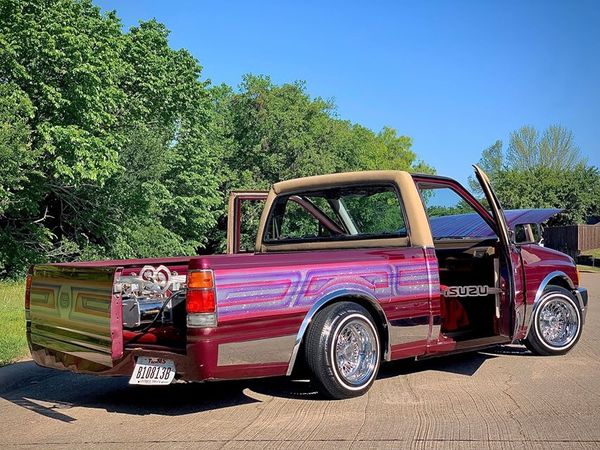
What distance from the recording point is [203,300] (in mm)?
5074

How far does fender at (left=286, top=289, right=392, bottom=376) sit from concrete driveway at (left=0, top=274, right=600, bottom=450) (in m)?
0.43

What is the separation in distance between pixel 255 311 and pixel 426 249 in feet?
6.60

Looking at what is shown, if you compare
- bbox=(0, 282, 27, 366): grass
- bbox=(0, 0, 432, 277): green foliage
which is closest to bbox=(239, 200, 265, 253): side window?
bbox=(0, 0, 432, 277): green foliage

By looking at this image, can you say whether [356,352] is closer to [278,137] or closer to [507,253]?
[507,253]

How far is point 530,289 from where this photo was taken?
24.6 feet

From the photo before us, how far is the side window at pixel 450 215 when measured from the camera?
7.30m

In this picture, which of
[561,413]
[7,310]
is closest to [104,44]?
[7,310]

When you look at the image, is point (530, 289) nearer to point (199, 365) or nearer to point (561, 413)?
point (561, 413)

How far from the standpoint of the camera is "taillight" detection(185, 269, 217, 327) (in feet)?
16.7

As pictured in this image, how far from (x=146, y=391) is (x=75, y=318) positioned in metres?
1.40

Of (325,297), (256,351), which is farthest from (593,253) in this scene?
(256,351)

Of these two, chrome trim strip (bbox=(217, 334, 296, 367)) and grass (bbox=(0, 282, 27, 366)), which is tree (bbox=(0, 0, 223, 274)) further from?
chrome trim strip (bbox=(217, 334, 296, 367))

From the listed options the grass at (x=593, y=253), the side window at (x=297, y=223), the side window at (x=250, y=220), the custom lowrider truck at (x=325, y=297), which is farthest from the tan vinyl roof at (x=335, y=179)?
the grass at (x=593, y=253)

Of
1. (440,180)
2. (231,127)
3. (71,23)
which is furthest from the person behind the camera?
(231,127)
